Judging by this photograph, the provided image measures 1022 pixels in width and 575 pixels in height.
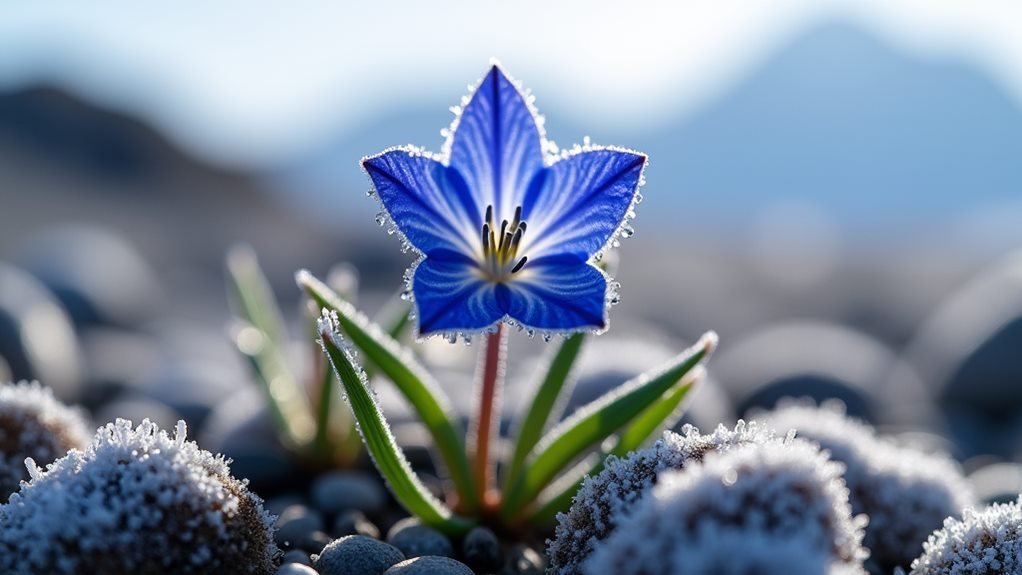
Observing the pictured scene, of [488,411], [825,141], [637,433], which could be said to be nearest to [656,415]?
[637,433]

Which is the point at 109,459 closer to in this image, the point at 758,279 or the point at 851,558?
the point at 851,558

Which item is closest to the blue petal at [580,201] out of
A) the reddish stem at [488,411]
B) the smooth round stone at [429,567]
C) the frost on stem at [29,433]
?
the reddish stem at [488,411]

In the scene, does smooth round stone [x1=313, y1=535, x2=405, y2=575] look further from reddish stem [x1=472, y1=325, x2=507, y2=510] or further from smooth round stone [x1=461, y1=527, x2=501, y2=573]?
reddish stem [x1=472, y1=325, x2=507, y2=510]

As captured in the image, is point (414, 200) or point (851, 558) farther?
point (414, 200)

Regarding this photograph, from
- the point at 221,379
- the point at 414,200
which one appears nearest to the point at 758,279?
the point at 221,379

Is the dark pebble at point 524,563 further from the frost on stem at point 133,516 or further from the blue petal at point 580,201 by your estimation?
the blue petal at point 580,201

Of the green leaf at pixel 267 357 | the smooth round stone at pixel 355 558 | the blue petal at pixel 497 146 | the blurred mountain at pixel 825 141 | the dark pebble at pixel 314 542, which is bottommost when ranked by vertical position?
the smooth round stone at pixel 355 558
